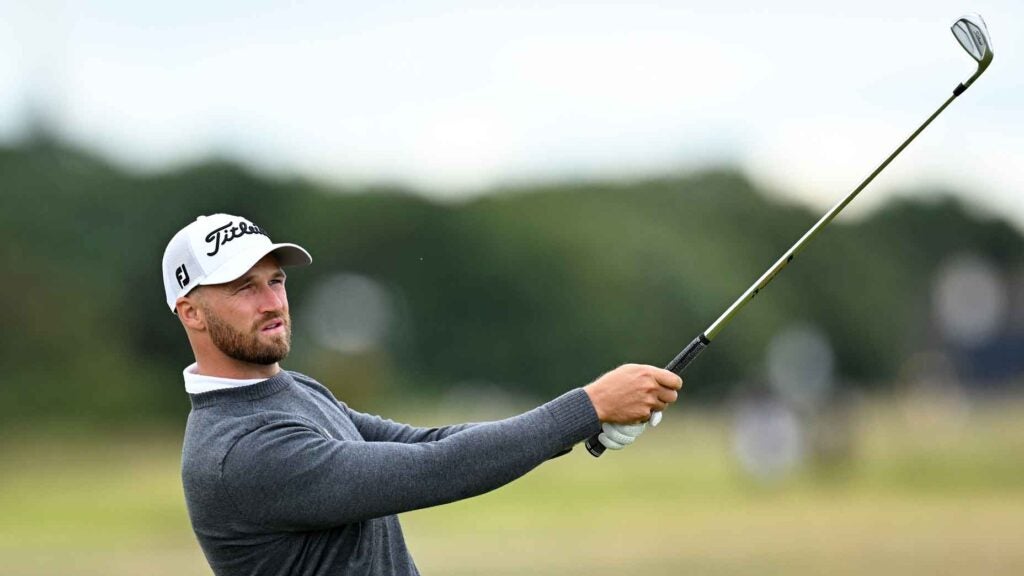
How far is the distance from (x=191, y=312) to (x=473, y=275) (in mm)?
81721

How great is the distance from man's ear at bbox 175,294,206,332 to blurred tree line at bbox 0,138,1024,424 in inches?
1733

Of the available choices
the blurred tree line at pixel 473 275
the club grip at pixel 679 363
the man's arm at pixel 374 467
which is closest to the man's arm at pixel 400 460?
the man's arm at pixel 374 467

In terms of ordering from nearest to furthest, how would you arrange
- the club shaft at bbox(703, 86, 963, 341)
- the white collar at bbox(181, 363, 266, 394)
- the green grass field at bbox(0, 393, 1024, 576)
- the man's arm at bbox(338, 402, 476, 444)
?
the white collar at bbox(181, 363, 266, 394) < the club shaft at bbox(703, 86, 963, 341) < the man's arm at bbox(338, 402, 476, 444) < the green grass field at bbox(0, 393, 1024, 576)

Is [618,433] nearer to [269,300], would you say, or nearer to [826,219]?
[826,219]

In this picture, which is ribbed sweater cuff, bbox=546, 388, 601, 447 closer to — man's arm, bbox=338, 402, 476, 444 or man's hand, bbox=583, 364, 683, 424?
man's hand, bbox=583, 364, 683, 424

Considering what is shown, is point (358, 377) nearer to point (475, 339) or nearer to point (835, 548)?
point (475, 339)

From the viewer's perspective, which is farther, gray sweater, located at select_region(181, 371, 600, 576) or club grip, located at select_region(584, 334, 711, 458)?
club grip, located at select_region(584, 334, 711, 458)

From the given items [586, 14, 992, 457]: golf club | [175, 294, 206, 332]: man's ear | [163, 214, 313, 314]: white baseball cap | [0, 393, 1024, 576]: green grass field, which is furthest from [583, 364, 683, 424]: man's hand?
[0, 393, 1024, 576]: green grass field

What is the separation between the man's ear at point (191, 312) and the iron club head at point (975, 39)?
8.26 ft

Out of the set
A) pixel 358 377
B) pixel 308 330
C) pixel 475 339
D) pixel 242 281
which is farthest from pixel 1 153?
pixel 242 281

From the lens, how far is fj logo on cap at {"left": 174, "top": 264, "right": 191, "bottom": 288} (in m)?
4.95

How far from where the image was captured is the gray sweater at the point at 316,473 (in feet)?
15.0

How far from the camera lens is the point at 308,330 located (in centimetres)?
5862

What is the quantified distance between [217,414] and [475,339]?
249ft
